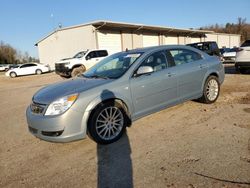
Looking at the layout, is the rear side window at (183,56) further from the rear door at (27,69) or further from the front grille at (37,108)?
the rear door at (27,69)

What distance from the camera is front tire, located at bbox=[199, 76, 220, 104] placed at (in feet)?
20.7

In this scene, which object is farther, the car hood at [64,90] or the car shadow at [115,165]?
the car hood at [64,90]

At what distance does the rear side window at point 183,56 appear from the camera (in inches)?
223

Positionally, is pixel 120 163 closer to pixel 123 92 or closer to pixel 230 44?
pixel 123 92

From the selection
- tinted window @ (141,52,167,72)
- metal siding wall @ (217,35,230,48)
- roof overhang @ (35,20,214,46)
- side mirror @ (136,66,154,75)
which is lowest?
side mirror @ (136,66,154,75)

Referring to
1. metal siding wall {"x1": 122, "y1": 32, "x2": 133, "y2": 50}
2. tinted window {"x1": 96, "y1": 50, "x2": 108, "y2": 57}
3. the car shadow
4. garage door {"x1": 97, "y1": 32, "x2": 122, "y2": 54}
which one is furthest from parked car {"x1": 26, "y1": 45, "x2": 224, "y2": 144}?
metal siding wall {"x1": 122, "y1": 32, "x2": 133, "y2": 50}

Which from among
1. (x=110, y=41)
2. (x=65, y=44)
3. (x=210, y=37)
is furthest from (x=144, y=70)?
(x=210, y=37)

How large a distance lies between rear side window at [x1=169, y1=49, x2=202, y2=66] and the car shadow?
7.41ft

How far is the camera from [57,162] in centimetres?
387

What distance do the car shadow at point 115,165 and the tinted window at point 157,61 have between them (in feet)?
5.24

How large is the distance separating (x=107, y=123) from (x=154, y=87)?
4.09 feet

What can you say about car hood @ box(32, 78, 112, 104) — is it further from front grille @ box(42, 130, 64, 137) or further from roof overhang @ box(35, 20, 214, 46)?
roof overhang @ box(35, 20, 214, 46)

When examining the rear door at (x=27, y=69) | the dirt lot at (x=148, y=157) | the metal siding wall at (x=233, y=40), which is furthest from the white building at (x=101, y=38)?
the metal siding wall at (x=233, y=40)

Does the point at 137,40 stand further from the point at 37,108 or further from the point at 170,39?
the point at 37,108
